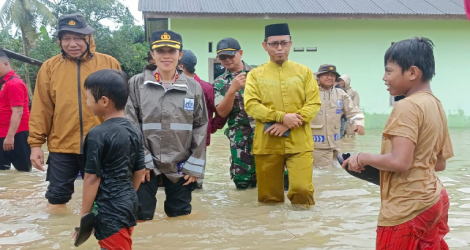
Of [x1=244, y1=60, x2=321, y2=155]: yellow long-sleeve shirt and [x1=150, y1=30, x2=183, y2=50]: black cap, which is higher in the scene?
[x1=150, y1=30, x2=183, y2=50]: black cap

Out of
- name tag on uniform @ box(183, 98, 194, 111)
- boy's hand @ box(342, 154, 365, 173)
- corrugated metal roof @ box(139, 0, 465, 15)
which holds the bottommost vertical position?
boy's hand @ box(342, 154, 365, 173)

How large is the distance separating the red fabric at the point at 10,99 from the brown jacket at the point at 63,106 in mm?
3073

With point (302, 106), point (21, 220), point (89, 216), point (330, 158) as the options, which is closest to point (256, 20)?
point (330, 158)

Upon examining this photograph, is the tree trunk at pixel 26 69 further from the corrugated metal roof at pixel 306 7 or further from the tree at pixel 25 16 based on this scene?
the corrugated metal roof at pixel 306 7

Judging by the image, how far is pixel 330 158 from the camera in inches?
317

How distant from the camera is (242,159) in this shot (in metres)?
6.23

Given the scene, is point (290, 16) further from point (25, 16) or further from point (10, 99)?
point (25, 16)

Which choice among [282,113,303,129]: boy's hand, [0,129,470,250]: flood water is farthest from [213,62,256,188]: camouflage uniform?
[282,113,303,129]: boy's hand

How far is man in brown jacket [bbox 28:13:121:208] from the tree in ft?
63.0

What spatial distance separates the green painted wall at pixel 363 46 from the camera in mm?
16281

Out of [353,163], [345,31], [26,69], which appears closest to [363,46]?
[345,31]

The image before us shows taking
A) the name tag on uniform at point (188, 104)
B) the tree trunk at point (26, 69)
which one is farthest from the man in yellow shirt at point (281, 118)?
the tree trunk at point (26, 69)

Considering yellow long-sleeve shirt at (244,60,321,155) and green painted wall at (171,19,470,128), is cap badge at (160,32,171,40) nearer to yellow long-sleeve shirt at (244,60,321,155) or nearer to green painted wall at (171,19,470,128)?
yellow long-sleeve shirt at (244,60,321,155)

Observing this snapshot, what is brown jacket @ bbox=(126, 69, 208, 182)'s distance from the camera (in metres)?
4.39
